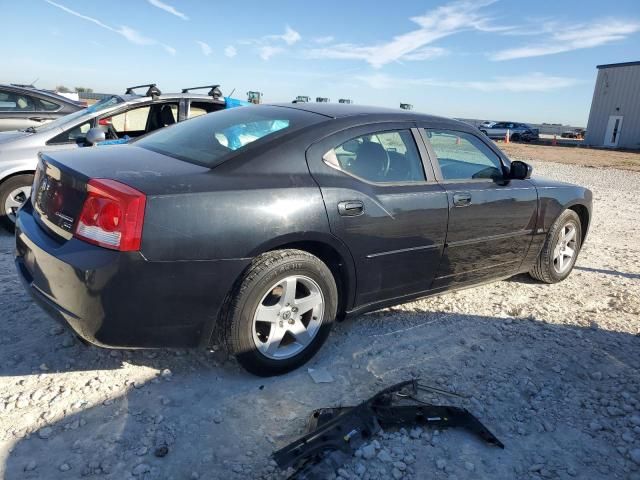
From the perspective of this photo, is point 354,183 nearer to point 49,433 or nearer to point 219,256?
point 219,256

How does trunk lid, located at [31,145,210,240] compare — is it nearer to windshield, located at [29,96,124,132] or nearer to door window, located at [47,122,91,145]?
door window, located at [47,122,91,145]

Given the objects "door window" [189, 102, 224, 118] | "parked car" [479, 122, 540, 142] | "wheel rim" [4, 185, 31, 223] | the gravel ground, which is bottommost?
the gravel ground

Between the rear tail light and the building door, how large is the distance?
39.9m

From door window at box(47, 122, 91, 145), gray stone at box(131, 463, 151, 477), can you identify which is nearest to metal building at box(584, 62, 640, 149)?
door window at box(47, 122, 91, 145)

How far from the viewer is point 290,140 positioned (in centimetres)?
299

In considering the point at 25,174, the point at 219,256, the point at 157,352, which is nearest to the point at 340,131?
the point at 219,256

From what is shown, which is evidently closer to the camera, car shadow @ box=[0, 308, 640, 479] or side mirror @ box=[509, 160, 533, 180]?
car shadow @ box=[0, 308, 640, 479]

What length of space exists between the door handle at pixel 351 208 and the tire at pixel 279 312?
33 cm

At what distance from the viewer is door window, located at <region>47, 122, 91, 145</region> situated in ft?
17.8

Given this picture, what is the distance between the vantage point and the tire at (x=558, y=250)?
460 cm

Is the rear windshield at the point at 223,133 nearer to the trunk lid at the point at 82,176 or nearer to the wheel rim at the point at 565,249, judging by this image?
the trunk lid at the point at 82,176

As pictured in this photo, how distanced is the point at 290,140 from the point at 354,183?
1.55ft

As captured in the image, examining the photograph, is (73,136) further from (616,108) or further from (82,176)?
(616,108)

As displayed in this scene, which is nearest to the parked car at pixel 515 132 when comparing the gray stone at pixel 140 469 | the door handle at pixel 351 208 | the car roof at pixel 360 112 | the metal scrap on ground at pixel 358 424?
the car roof at pixel 360 112
